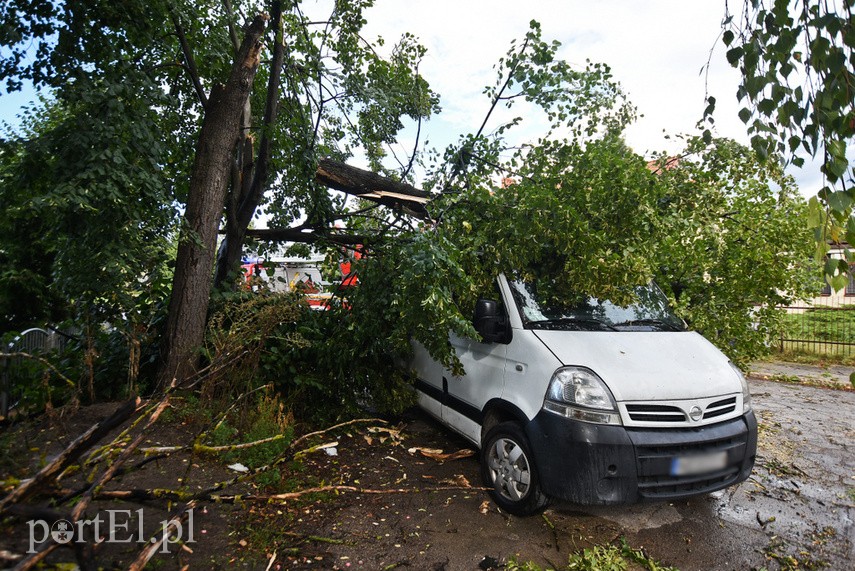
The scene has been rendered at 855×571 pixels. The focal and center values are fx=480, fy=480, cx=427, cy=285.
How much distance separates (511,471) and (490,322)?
1.12m

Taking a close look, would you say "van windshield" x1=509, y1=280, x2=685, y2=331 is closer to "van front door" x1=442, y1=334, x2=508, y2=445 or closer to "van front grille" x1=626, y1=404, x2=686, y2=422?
"van front door" x1=442, y1=334, x2=508, y2=445

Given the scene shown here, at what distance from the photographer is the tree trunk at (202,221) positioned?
16.8 feet

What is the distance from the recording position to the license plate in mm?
3059

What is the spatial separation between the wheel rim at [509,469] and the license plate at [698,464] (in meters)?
0.93

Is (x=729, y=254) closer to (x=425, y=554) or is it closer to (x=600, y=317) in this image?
(x=600, y=317)

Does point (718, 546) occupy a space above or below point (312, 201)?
below

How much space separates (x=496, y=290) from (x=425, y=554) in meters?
2.13

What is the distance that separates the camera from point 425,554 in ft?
10.0

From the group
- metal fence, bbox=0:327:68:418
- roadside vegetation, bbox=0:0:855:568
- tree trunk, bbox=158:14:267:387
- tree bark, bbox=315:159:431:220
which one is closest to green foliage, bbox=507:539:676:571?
roadside vegetation, bbox=0:0:855:568

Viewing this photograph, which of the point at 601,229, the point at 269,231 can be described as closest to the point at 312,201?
the point at 269,231

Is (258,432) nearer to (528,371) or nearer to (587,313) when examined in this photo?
(528,371)

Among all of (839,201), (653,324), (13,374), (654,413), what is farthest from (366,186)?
(839,201)

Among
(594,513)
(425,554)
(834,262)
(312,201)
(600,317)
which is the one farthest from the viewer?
(312,201)

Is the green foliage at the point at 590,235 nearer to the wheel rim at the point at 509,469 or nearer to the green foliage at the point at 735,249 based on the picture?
the green foliage at the point at 735,249
